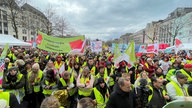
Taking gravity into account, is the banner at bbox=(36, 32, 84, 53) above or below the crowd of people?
above

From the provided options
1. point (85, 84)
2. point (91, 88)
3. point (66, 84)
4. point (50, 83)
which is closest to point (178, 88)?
point (91, 88)

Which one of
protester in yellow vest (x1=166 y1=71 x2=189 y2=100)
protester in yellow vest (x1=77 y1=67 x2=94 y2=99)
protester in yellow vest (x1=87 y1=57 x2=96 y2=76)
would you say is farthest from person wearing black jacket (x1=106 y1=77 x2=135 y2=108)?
protester in yellow vest (x1=87 y1=57 x2=96 y2=76)

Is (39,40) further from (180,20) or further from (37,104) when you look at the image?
(180,20)

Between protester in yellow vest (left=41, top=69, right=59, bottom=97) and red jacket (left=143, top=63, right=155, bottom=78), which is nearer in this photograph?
protester in yellow vest (left=41, top=69, right=59, bottom=97)

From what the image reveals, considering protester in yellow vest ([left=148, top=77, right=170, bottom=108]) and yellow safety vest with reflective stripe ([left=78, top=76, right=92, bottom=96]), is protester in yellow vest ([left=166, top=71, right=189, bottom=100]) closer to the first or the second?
protester in yellow vest ([left=148, top=77, right=170, bottom=108])

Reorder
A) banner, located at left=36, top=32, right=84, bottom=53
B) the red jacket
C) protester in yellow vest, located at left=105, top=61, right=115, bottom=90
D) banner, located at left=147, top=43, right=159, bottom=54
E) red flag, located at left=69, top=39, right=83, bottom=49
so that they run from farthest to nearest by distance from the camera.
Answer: banner, located at left=147, top=43, right=159, bottom=54 → red flag, located at left=69, top=39, right=83, bottom=49 → banner, located at left=36, top=32, right=84, bottom=53 → the red jacket → protester in yellow vest, located at left=105, top=61, right=115, bottom=90

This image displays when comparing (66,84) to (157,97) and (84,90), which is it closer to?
(84,90)

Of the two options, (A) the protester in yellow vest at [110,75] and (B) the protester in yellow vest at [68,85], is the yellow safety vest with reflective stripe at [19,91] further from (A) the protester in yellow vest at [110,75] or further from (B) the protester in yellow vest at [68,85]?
(A) the protester in yellow vest at [110,75]

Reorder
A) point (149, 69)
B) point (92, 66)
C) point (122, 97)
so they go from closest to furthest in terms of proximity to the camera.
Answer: point (122, 97)
point (149, 69)
point (92, 66)

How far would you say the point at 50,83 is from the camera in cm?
520

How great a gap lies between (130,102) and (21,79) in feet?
10.0

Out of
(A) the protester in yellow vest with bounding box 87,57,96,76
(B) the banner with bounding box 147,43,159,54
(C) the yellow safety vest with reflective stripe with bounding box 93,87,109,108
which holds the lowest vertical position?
(C) the yellow safety vest with reflective stripe with bounding box 93,87,109,108

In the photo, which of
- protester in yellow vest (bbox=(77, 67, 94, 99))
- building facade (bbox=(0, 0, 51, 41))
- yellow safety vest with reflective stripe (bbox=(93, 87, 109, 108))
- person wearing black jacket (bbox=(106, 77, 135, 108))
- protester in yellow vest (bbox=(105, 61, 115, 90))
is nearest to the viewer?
person wearing black jacket (bbox=(106, 77, 135, 108))

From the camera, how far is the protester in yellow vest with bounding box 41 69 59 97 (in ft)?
16.9
